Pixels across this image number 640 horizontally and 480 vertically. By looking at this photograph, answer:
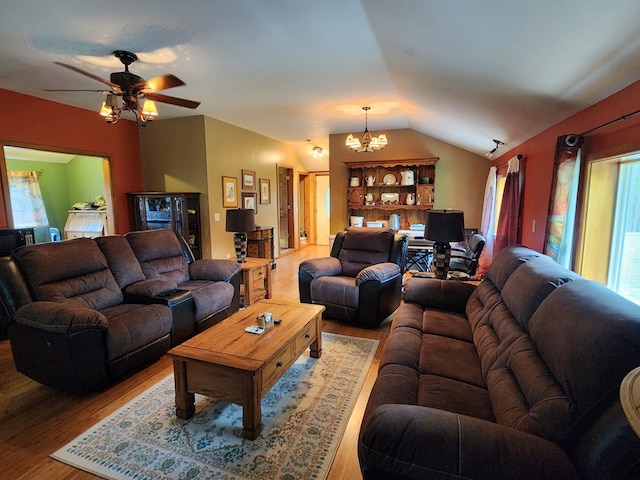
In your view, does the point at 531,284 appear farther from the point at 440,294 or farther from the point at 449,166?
the point at 449,166

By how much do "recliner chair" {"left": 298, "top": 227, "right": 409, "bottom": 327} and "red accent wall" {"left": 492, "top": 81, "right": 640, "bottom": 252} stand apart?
1.33 metres

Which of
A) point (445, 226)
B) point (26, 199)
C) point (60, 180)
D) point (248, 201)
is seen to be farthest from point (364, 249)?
point (60, 180)

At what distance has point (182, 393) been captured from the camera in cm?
199

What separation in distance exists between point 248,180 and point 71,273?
3.94m

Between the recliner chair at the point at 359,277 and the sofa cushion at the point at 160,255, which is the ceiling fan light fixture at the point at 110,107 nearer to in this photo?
the sofa cushion at the point at 160,255

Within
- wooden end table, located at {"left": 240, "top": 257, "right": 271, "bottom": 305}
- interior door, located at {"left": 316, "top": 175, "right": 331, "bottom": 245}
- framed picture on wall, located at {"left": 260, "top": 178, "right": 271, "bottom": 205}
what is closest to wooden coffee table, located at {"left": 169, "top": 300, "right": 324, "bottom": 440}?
wooden end table, located at {"left": 240, "top": 257, "right": 271, "bottom": 305}

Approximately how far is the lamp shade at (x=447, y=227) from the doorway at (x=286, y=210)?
5.34 metres

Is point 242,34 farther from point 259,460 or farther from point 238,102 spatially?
point 259,460

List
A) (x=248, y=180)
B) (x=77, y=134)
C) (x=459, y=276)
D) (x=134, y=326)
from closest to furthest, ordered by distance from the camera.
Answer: (x=134, y=326) → (x=459, y=276) → (x=77, y=134) → (x=248, y=180)

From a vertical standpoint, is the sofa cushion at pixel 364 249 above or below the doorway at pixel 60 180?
below

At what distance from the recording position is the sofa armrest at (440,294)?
2.69 meters

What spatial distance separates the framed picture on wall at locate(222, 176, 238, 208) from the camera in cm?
554

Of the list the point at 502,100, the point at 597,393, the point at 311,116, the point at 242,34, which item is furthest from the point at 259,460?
the point at 311,116

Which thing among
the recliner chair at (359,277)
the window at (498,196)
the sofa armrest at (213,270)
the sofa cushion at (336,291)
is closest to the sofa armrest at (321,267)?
the recliner chair at (359,277)
